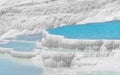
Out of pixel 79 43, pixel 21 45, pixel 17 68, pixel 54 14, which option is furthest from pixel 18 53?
pixel 54 14

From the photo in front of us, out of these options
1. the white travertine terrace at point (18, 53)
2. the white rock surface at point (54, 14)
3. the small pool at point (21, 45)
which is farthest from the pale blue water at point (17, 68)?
the white rock surface at point (54, 14)

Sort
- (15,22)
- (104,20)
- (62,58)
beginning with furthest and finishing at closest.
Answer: (15,22) < (104,20) < (62,58)

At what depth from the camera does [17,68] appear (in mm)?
15742

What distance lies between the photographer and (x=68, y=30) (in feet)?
59.9

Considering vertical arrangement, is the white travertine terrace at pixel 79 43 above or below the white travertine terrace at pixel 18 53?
above

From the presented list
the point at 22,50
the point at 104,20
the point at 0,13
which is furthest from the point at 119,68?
the point at 0,13

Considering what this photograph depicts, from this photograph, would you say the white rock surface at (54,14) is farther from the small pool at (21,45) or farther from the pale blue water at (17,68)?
the pale blue water at (17,68)

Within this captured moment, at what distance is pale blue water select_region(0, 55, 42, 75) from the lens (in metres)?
15.1

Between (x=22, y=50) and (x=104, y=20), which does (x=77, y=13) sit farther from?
(x=22, y=50)

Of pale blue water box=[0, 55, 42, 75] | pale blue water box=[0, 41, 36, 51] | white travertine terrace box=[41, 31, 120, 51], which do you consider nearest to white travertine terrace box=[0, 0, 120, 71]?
pale blue water box=[0, 41, 36, 51]

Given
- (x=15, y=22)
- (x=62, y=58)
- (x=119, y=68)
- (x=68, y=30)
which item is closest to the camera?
(x=119, y=68)

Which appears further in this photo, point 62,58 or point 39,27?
Result: point 39,27

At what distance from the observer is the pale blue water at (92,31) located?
1642 cm

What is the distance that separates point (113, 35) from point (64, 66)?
2.11 m
